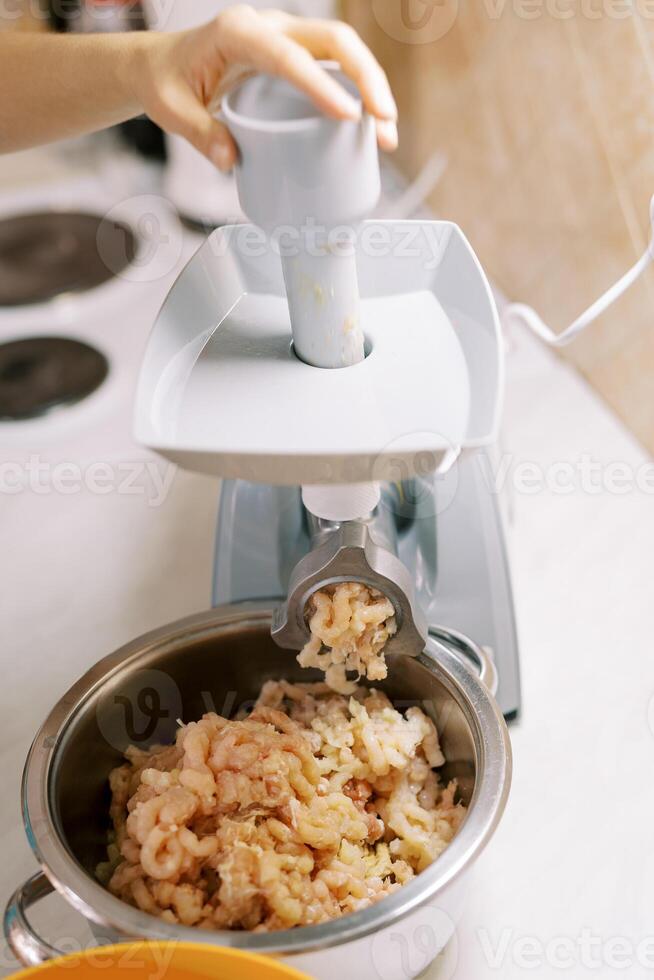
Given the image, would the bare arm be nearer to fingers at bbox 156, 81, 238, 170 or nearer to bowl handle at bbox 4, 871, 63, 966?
fingers at bbox 156, 81, 238, 170

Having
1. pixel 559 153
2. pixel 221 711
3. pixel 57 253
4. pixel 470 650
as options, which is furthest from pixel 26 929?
pixel 57 253

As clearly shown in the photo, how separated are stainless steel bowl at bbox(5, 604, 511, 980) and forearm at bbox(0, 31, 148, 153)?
332mm

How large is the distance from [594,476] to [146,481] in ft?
1.46

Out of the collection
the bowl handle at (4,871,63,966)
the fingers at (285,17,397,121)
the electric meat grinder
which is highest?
the fingers at (285,17,397,121)

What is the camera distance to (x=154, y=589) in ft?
2.85

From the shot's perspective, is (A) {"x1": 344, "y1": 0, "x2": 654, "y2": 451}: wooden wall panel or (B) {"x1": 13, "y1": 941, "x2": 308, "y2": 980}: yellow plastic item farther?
(A) {"x1": 344, "y1": 0, "x2": 654, "y2": 451}: wooden wall panel

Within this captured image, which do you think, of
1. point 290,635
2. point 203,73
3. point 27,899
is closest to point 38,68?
point 203,73

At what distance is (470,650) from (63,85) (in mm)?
449

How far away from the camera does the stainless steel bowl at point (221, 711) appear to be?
475mm

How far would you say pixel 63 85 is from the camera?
24.2 inches

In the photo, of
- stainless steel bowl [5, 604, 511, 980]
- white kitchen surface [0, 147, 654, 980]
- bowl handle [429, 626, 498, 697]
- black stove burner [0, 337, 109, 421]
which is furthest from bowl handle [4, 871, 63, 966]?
black stove burner [0, 337, 109, 421]

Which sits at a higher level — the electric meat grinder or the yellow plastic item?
the electric meat grinder

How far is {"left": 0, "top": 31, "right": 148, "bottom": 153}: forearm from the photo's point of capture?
0.56 metres

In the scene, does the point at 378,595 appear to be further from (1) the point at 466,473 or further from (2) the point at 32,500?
(2) the point at 32,500
